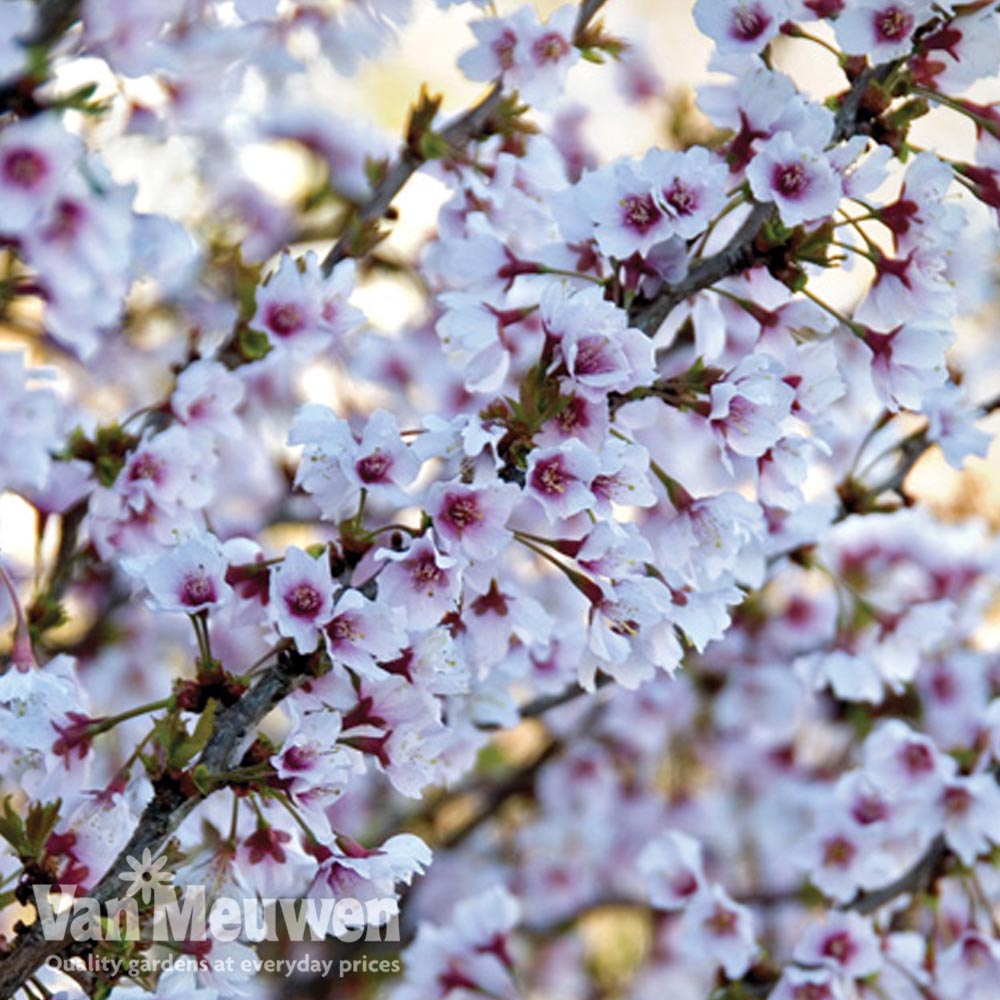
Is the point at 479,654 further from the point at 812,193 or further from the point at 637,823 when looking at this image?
the point at 637,823

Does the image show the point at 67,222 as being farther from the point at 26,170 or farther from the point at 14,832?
the point at 14,832

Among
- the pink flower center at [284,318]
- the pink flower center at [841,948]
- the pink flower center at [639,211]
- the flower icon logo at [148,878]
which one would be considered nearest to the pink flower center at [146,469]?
the pink flower center at [284,318]

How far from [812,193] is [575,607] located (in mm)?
1213

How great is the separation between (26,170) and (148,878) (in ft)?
1.92

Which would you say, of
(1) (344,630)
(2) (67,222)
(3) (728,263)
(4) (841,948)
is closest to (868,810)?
(4) (841,948)

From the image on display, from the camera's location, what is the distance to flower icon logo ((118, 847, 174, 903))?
45.8 inches

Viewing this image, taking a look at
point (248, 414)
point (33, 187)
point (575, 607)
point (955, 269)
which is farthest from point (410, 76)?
point (33, 187)

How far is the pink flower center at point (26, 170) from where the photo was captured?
3.29ft

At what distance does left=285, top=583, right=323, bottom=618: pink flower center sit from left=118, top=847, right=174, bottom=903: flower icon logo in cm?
23

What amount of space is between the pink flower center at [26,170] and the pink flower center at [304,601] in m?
0.38

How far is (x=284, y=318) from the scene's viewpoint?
152 cm

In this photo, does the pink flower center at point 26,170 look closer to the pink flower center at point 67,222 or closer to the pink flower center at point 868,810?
the pink flower center at point 67,222

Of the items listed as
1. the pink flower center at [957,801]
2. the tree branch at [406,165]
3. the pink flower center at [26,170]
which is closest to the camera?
the pink flower center at [26,170]

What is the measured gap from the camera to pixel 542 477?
1.18 meters
